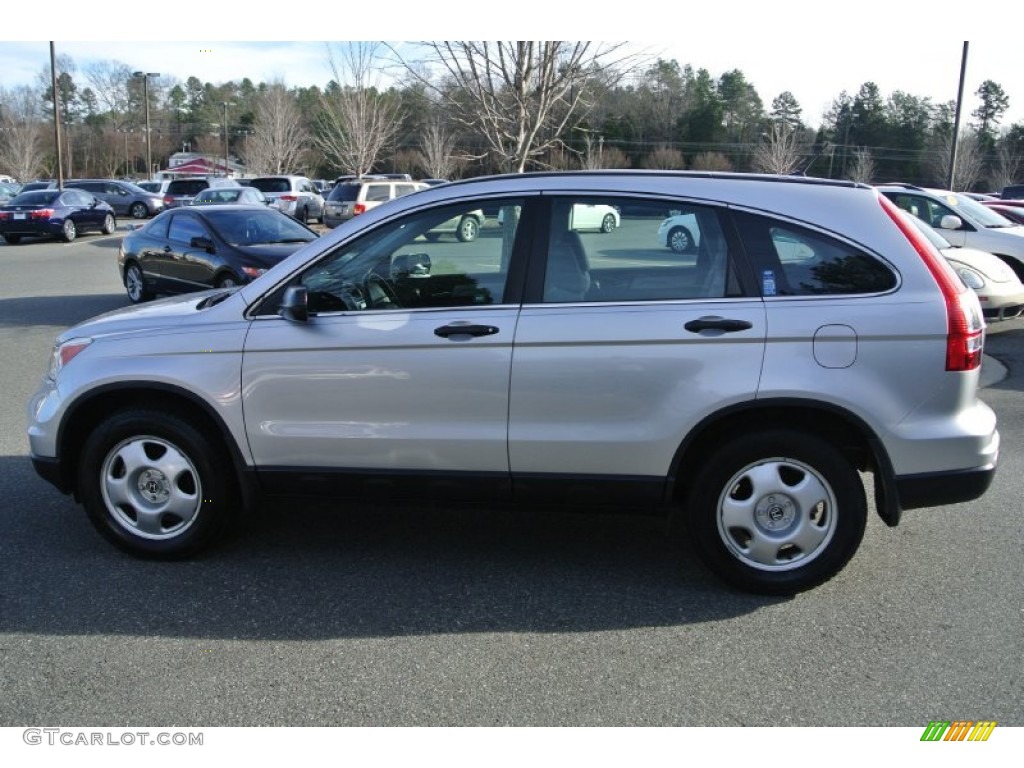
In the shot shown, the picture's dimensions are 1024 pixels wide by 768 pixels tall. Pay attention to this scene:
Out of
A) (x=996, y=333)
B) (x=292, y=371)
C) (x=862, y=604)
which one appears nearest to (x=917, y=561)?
(x=862, y=604)

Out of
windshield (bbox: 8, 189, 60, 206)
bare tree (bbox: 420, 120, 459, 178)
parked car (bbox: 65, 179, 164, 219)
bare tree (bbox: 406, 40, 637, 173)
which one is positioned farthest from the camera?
parked car (bbox: 65, 179, 164, 219)

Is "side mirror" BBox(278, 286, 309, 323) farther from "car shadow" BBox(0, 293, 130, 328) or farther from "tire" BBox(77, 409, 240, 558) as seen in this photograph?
"car shadow" BBox(0, 293, 130, 328)

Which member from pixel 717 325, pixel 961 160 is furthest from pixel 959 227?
pixel 961 160

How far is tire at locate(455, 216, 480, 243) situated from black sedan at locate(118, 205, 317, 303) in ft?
23.5

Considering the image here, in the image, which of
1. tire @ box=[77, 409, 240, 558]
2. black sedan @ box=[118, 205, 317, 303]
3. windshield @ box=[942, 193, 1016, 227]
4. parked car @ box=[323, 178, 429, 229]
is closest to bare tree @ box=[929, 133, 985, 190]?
parked car @ box=[323, 178, 429, 229]

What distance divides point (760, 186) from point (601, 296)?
Result: 2.91ft

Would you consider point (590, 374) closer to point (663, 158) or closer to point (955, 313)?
point (955, 313)

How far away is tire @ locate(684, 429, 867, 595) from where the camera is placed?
3.95 metres

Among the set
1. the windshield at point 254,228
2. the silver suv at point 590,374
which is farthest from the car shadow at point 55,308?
the silver suv at point 590,374

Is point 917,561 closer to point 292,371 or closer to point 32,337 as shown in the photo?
point 292,371

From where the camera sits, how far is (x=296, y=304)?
409 cm

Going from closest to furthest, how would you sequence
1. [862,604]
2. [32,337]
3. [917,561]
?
[862,604]
[917,561]
[32,337]

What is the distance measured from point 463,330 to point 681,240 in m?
1.06

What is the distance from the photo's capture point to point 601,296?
13.3 ft
